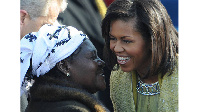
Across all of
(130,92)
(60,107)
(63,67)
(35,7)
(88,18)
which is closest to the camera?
(60,107)

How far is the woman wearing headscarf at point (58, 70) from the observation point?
7.83 ft

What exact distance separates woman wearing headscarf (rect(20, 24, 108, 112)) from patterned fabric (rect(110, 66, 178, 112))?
47 cm

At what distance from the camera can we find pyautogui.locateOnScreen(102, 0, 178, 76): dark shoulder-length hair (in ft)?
8.39

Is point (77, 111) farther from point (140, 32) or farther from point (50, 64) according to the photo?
point (140, 32)

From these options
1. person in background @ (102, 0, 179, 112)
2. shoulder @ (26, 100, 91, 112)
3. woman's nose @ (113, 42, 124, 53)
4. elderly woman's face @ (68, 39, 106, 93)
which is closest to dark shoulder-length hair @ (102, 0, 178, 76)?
person in background @ (102, 0, 179, 112)

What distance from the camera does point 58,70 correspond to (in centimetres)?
245

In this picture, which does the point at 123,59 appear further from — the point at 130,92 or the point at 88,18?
the point at 88,18

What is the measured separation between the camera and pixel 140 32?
102 inches

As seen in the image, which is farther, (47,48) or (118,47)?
(118,47)

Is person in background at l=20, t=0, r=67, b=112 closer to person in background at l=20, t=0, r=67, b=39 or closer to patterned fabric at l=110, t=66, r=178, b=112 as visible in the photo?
person in background at l=20, t=0, r=67, b=39

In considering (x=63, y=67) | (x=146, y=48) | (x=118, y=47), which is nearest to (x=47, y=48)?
(x=63, y=67)

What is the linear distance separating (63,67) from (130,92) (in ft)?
2.33
